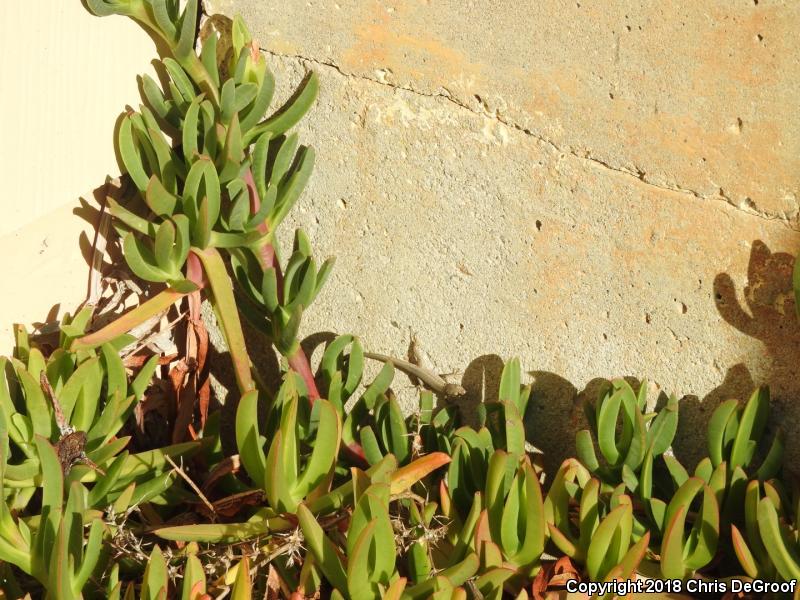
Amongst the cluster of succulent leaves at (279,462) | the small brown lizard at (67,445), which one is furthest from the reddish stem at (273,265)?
the small brown lizard at (67,445)

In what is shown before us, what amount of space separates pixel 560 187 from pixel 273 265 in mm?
412

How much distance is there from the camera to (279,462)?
0.96 m

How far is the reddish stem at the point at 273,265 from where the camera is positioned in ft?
3.98

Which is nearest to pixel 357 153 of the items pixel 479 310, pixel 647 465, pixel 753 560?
pixel 479 310

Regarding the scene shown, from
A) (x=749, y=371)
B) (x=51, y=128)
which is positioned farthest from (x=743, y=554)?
(x=51, y=128)

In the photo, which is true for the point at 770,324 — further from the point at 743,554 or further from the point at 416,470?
the point at 416,470

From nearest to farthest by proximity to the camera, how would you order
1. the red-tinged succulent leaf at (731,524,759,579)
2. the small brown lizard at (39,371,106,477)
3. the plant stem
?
the red-tinged succulent leaf at (731,524,759,579)
the small brown lizard at (39,371,106,477)
the plant stem

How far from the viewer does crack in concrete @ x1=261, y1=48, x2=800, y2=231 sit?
1085mm

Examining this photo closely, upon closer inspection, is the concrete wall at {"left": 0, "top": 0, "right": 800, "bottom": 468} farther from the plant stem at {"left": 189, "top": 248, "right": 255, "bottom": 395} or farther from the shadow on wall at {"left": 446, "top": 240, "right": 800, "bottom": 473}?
the plant stem at {"left": 189, "top": 248, "right": 255, "bottom": 395}

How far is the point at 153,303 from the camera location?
117 centimetres

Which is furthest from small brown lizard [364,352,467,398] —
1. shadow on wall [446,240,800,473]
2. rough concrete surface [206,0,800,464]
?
shadow on wall [446,240,800,473]

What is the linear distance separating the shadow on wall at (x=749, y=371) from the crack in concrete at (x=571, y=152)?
40 mm

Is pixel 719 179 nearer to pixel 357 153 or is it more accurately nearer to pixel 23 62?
pixel 357 153

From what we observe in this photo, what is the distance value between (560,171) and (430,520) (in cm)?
48
